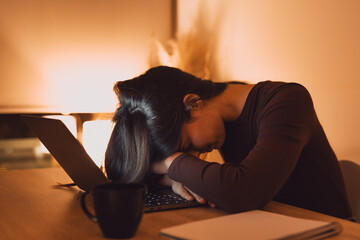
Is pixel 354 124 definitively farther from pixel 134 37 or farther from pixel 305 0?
pixel 134 37

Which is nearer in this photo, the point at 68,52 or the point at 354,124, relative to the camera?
the point at 354,124

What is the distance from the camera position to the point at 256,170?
93 centimetres

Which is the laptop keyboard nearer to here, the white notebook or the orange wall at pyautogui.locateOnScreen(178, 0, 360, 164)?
the white notebook

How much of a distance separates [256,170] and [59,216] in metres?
0.44

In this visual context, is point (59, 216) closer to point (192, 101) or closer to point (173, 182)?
point (173, 182)

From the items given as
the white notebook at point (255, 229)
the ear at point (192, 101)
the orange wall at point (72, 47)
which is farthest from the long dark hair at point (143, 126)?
the orange wall at point (72, 47)

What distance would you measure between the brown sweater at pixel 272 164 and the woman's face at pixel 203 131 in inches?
4.4

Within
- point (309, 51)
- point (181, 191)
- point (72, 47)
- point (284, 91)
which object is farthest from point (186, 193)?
point (72, 47)

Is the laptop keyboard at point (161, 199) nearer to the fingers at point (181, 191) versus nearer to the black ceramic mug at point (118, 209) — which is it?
the fingers at point (181, 191)

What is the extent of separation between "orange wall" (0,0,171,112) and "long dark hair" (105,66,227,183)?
1698 millimetres

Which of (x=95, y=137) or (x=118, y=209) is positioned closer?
(x=118, y=209)

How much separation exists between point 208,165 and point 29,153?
203cm

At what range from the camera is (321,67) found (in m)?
1.95

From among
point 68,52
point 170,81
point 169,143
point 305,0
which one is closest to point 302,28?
point 305,0
